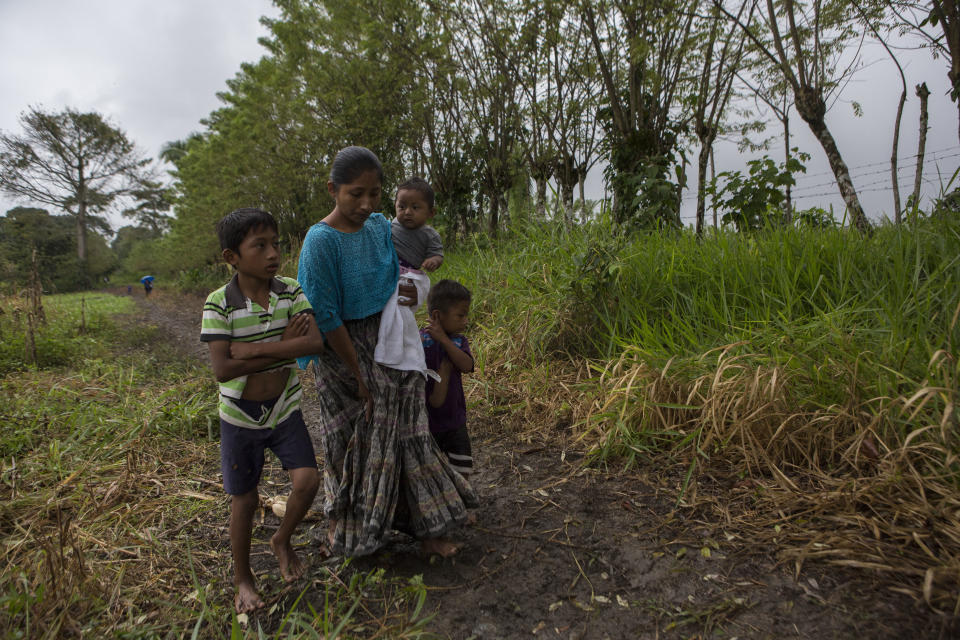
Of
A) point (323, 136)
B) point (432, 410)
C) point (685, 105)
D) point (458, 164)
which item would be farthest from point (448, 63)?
point (432, 410)

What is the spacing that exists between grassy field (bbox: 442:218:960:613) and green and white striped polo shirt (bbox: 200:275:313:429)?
71.4 inches

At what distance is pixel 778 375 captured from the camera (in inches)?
99.4

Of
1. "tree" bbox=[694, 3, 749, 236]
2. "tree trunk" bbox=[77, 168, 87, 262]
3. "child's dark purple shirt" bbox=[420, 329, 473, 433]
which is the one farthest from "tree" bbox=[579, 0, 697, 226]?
"tree trunk" bbox=[77, 168, 87, 262]

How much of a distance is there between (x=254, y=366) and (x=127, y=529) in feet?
4.56

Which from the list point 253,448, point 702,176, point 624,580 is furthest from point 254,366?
point 702,176

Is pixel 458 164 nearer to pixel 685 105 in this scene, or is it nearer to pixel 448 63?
pixel 448 63

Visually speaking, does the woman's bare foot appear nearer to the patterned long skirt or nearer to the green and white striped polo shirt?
the patterned long skirt

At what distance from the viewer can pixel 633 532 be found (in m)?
2.20

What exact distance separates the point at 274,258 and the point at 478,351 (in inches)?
111

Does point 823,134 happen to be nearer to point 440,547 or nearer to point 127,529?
point 440,547

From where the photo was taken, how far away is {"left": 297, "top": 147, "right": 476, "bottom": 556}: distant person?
193cm

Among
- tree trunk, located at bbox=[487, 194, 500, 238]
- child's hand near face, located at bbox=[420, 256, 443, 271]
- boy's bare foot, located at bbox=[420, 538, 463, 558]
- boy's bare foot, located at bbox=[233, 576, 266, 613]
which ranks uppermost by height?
tree trunk, located at bbox=[487, 194, 500, 238]

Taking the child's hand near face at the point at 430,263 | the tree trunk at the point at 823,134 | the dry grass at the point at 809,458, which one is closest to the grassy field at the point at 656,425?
the dry grass at the point at 809,458

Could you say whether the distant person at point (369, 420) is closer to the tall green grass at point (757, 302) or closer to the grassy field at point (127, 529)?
the grassy field at point (127, 529)
